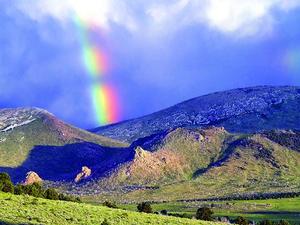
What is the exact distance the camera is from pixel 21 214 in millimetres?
47906

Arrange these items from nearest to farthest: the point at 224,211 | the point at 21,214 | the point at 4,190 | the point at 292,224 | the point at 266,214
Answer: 1. the point at 21,214
2. the point at 4,190
3. the point at 292,224
4. the point at 266,214
5. the point at 224,211

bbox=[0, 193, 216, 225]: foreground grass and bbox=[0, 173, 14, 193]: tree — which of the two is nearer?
bbox=[0, 193, 216, 225]: foreground grass

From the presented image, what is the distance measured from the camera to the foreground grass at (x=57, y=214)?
152 feet

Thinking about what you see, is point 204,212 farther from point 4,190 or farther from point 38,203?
point 38,203

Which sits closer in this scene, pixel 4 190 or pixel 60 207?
pixel 60 207

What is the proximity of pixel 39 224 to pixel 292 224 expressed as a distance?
120955 mm

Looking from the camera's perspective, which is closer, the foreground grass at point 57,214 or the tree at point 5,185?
the foreground grass at point 57,214

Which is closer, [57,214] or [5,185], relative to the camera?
[57,214]

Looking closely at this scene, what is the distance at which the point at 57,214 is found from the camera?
5069 centimetres

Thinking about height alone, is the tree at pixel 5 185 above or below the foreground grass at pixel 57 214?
above

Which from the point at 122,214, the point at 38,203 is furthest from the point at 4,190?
the point at 122,214

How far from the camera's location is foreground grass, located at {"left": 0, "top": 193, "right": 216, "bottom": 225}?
46.4 metres

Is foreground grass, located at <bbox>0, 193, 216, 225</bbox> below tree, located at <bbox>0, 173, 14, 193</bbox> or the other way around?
below

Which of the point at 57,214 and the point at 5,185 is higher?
the point at 5,185
